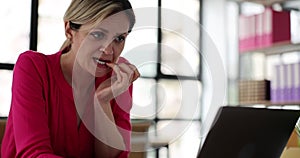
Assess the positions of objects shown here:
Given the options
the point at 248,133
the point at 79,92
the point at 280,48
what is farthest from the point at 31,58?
the point at 280,48

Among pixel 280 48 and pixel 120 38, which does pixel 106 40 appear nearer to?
pixel 120 38

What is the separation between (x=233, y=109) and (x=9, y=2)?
2.54 meters

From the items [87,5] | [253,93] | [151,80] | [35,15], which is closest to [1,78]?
[35,15]

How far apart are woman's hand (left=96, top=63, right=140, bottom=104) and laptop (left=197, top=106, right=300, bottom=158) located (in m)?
0.26

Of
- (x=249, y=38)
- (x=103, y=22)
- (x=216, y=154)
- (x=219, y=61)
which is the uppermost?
(x=249, y=38)

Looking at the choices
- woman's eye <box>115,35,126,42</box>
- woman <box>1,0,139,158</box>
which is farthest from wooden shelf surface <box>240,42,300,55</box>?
woman's eye <box>115,35,126,42</box>

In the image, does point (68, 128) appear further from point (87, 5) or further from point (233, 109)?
point (233, 109)

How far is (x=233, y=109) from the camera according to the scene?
1003mm

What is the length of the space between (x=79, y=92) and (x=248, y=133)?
0.53m

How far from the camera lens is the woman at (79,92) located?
110cm

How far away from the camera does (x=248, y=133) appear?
103 centimetres

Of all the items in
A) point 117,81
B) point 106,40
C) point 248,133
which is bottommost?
point 248,133

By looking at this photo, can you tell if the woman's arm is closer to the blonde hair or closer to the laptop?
the blonde hair

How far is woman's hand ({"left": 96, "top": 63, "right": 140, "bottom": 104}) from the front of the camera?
1108mm
